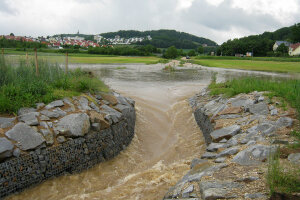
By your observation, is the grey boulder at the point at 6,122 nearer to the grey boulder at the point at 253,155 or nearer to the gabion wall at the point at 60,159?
the gabion wall at the point at 60,159

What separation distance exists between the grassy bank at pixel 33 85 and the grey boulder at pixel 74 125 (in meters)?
1.13

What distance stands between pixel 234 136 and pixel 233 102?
3375 millimetres

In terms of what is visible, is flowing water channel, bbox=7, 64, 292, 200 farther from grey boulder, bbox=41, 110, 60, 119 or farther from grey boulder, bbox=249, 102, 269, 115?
grey boulder, bbox=249, 102, 269, 115

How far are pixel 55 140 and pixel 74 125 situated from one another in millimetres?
718

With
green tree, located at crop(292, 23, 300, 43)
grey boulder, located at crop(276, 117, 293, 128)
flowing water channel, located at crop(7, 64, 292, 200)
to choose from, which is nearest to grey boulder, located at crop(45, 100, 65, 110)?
flowing water channel, located at crop(7, 64, 292, 200)

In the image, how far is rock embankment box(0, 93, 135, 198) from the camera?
5914 mm

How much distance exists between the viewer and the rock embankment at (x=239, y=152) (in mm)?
4340

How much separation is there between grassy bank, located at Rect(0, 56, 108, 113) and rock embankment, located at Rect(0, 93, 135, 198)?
0.33 meters

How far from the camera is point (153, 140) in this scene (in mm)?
10680

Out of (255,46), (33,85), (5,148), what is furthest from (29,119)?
(255,46)

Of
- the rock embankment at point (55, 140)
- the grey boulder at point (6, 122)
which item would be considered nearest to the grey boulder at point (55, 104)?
the rock embankment at point (55, 140)

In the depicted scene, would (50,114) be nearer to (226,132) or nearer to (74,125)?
(74,125)

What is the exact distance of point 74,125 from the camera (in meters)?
7.38

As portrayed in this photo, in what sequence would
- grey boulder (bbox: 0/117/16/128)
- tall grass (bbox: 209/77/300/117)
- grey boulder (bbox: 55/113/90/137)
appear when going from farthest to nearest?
tall grass (bbox: 209/77/300/117)
grey boulder (bbox: 55/113/90/137)
grey boulder (bbox: 0/117/16/128)
